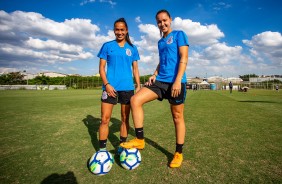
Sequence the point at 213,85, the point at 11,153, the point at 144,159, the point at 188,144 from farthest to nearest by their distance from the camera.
Result: the point at 213,85, the point at 188,144, the point at 11,153, the point at 144,159

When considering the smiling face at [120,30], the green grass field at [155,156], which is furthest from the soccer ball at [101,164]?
the smiling face at [120,30]

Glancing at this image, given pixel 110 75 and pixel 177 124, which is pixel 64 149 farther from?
pixel 177 124

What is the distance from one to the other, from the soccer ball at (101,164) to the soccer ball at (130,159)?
0.67ft

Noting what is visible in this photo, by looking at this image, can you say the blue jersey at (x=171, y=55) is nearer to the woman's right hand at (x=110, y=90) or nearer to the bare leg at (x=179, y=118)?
the bare leg at (x=179, y=118)

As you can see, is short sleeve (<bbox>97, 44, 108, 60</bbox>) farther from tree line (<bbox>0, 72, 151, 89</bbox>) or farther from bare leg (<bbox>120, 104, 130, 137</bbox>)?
tree line (<bbox>0, 72, 151, 89</bbox>)

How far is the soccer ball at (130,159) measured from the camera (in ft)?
10.0

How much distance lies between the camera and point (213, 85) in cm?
5869

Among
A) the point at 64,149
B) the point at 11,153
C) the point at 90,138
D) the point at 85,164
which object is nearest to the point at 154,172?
the point at 85,164

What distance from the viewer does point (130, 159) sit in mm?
3102

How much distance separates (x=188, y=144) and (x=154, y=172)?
5.17 feet

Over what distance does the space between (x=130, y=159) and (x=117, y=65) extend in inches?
65.3

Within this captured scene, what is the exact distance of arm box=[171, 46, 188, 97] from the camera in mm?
3047

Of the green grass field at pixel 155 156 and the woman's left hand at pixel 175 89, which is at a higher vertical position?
the woman's left hand at pixel 175 89

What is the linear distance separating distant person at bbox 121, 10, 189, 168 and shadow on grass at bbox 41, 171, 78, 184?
2.81 ft
